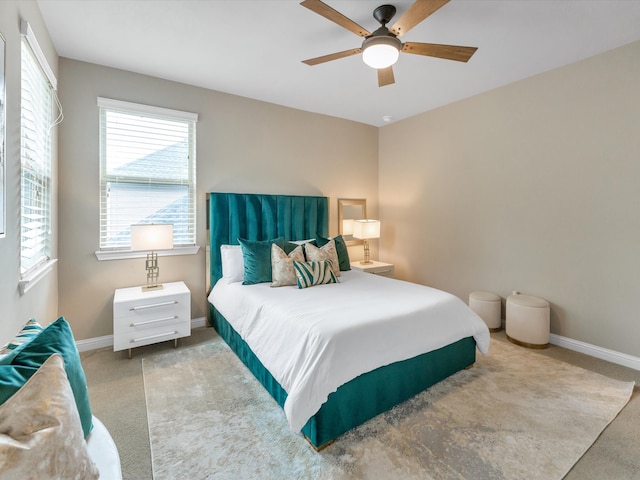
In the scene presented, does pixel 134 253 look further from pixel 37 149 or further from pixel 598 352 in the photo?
pixel 598 352

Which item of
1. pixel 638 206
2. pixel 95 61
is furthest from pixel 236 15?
pixel 638 206

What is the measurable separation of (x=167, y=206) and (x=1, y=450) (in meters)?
2.95

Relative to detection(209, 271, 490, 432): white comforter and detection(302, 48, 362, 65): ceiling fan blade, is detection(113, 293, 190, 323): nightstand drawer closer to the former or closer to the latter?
detection(209, 271, 490, 432): white comforter

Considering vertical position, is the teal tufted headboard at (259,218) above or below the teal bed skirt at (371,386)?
above

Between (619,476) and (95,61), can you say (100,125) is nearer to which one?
(95,61)

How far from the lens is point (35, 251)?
2.21 m

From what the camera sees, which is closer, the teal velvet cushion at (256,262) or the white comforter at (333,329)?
the white comforter at (333,329)

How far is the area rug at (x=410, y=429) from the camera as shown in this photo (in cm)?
161

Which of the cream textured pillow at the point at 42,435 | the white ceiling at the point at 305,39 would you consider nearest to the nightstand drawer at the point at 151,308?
the cream textured pillow at the point at 42,435

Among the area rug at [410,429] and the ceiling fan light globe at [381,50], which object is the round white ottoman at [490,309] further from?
the ceiling fan light globe at [381,50]

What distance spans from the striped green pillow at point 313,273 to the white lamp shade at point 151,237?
4.11ft

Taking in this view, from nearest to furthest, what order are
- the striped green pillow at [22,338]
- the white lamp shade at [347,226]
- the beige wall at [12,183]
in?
the striped green pillow at [22,338], the beige wall at [12,183], the white lamp shade at [347,226]

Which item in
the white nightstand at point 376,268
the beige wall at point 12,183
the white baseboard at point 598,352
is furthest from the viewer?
the white nightstand at point 376,268

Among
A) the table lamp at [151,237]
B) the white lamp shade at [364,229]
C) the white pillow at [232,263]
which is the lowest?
the white pillow at [232,263]
